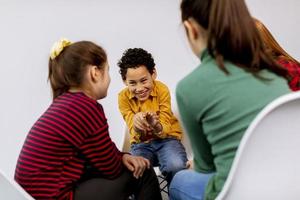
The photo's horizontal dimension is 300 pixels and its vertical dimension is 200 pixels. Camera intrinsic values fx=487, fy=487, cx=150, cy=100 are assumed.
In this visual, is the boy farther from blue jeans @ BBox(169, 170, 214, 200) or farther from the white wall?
the white wall

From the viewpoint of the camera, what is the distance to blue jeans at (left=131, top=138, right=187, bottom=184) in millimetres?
1811

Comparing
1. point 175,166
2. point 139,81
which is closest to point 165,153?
point 175,166

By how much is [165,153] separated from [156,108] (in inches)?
7.3

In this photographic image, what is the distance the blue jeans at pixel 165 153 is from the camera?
1.81 meters

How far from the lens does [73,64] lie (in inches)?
55.1

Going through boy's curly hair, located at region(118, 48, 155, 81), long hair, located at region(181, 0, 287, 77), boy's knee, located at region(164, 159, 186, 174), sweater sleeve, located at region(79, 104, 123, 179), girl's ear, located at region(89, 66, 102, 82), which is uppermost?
long hair, located at region(181, 0, 287, 77)

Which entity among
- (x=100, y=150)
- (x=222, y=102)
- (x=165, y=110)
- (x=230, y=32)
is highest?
(x=230, y=32)

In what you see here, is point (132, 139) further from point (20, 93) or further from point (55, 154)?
point (20, 93)

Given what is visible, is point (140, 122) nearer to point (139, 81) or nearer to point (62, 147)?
point (139, 81)

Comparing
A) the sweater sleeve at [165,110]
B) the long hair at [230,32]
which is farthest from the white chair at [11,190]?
the sweater sleeve at [165,110]

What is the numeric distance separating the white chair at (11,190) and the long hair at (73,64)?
0.40m

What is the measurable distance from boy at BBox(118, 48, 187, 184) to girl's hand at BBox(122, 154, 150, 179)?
13.9 inches

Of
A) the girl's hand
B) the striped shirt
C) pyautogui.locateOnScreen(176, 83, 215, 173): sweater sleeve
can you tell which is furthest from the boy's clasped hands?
pyautogui.locateOnScreen(176, 83, 215, 173): sweater sleeve

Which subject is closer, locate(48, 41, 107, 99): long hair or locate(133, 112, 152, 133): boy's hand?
locate(48, 41, 107, 99): long hair
